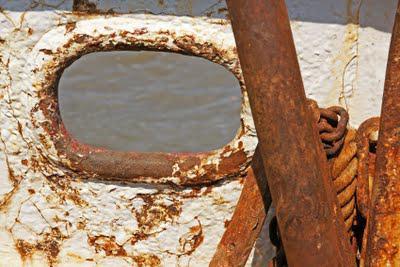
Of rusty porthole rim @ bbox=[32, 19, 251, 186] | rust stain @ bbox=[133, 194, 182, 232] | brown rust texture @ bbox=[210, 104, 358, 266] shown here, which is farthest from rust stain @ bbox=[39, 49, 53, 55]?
brown rust texture @ bbox=[210, 104, 358, 266]

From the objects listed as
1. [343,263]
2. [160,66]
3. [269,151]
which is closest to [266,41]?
[269,151]

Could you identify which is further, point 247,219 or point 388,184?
point 247,219

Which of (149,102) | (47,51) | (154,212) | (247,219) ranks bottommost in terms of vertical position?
(247,219)

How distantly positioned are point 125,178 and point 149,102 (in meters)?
2.66

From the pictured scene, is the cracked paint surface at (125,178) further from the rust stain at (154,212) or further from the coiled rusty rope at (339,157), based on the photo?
the coiled rusty rope at (339,157)

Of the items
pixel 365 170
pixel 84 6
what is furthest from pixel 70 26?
pixel 365 170

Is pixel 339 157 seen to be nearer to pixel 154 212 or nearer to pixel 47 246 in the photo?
pixel 154 212

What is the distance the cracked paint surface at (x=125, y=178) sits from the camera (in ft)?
5.95

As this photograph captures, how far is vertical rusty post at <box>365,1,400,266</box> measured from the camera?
147 centimetres

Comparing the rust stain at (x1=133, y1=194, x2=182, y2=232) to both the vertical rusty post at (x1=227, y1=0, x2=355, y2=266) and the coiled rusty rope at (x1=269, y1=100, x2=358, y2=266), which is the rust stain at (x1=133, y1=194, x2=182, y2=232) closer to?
the coiled rusty rope at (x1=269, y1=100, x2=358, y2=266)

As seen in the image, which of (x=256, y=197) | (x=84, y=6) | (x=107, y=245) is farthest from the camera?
(x=107, y=245)

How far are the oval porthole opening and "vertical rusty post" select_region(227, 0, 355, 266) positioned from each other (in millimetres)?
2783

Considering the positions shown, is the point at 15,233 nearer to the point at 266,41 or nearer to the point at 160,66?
the point at 266,41

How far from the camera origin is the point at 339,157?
5.53 ft
